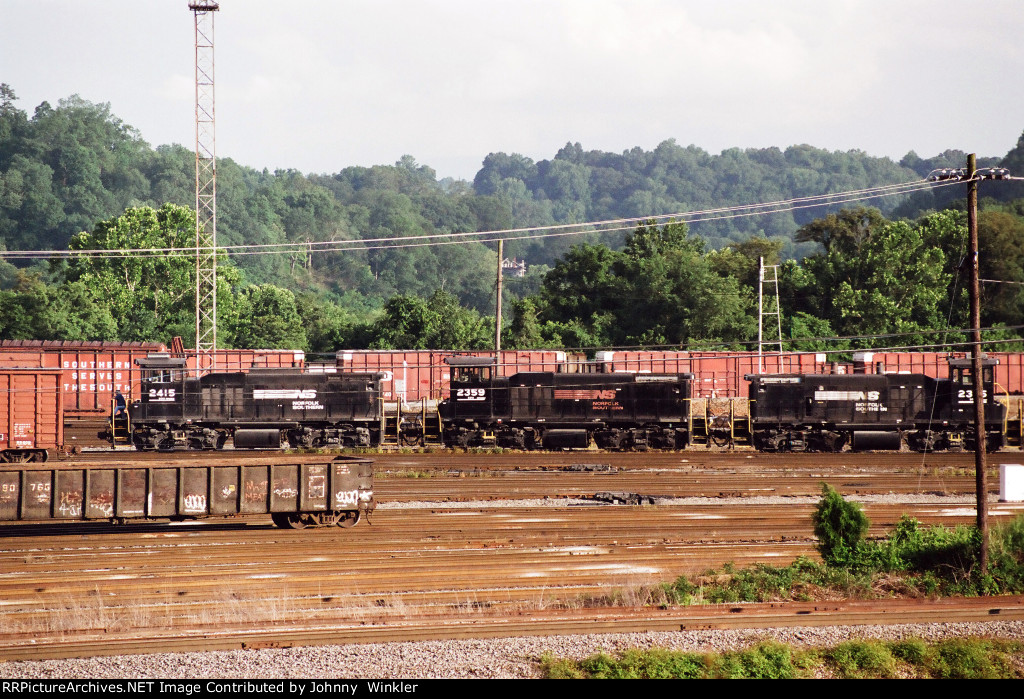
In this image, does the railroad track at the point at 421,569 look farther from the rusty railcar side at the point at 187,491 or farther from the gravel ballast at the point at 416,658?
the rusty railcar side at the point at 187,491

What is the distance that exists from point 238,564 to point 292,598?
315 centimetres

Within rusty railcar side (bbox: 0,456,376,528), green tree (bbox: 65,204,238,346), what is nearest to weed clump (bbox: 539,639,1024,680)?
rusty railcar side (bbox: 0,456,376,528)

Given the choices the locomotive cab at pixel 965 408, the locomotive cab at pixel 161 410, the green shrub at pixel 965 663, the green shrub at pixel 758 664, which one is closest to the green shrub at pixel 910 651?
the green shrub at pixel 965 663

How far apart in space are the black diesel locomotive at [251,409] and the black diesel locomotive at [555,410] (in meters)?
0.04

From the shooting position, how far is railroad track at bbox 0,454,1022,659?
612 inches

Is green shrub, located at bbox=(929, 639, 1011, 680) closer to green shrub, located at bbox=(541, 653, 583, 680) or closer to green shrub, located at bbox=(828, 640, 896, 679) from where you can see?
green shrub, located at bbox=(828, 640, 896, 679)

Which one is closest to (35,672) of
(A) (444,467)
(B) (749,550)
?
(B) (749,550)

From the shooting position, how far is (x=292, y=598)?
1727cm

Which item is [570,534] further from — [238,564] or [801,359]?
[801,359]

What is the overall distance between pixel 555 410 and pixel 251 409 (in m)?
12.5

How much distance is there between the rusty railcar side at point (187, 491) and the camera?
20.7 metres
